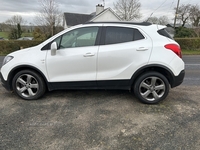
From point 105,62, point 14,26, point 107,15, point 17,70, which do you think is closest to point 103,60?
point 105,62

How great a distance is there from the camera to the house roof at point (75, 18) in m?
31.6

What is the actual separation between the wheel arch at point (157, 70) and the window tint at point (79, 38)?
117 centimetres

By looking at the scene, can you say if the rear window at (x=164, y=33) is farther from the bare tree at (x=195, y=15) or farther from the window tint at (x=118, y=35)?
the bare tree at (x=195, y=15)

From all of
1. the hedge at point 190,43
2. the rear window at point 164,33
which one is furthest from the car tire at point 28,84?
the hedge at point 190,43

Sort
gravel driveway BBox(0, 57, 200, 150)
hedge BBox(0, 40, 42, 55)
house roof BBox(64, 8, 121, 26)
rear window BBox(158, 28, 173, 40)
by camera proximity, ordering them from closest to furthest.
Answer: gravel driveway BBox(0, 57, 200, 150)
rear window BBox(158, 28, 173, 40)
hedge BBox(0, 40, 42, 55)
house roof BBox(64, 8, 121, 26)

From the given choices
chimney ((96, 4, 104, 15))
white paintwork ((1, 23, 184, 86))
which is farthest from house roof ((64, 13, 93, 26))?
white paintwork ((1, 23, 184, 86))

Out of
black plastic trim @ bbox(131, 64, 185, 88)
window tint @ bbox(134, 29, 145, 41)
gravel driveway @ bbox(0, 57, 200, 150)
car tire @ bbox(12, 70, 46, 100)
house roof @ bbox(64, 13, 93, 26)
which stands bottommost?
gravel driveway @ bbox(0, 57, 200, 150)

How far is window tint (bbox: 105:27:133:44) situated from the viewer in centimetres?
348

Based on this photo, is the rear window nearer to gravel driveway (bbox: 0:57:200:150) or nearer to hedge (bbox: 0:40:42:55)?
gravel driveway (bbox: 0:57:200:150)

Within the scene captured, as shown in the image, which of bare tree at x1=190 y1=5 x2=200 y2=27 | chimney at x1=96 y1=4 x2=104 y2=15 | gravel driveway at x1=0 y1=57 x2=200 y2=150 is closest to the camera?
gravel driveway at x1=0 y1=57 x2=200 y2=150

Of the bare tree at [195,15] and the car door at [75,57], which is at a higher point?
the bare tree at [195,15]

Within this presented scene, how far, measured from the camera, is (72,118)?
2992 millimetres

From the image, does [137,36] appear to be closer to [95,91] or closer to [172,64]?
[172,64]

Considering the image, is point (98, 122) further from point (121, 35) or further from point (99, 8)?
point (99, 8)
